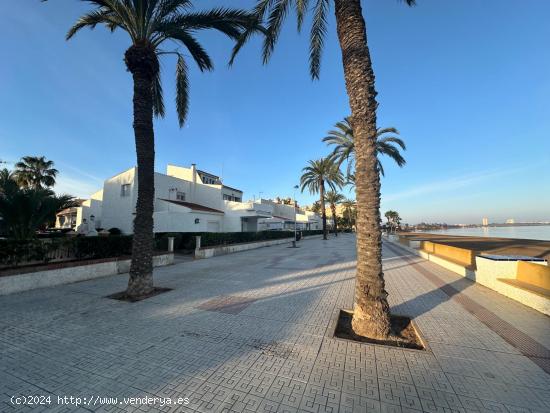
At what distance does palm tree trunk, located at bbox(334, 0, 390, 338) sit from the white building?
1895 cm

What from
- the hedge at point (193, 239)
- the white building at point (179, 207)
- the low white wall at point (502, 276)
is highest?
the white building at point (179, 207)

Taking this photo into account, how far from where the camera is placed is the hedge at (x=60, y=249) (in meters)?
7.75

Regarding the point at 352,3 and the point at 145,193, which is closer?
the point at 352,3

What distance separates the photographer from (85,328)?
4.73m

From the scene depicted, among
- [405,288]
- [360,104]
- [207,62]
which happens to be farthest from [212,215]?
[360,104]

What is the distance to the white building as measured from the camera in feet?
69.9

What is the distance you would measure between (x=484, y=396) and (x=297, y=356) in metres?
2.30

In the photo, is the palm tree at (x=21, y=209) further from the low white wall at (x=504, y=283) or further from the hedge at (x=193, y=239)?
the low white wall at (x=504, y=283)

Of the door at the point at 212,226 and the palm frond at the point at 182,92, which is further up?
the palm frond at the point at 182,92

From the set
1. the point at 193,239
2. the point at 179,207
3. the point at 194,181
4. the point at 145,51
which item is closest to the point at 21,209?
the point at 145,51

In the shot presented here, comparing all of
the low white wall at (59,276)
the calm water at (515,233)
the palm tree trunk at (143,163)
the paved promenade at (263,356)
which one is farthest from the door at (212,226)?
the calm water at (515,233)

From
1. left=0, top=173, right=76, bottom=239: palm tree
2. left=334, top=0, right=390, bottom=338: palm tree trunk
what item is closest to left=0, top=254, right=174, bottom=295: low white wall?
left=0, top=173, right=76, bottom=239: palm tree

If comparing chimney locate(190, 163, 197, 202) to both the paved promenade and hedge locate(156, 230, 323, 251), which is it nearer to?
hedge locate(156, 230, 323, 251)

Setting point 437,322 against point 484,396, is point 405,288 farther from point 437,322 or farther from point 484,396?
point 484,396
